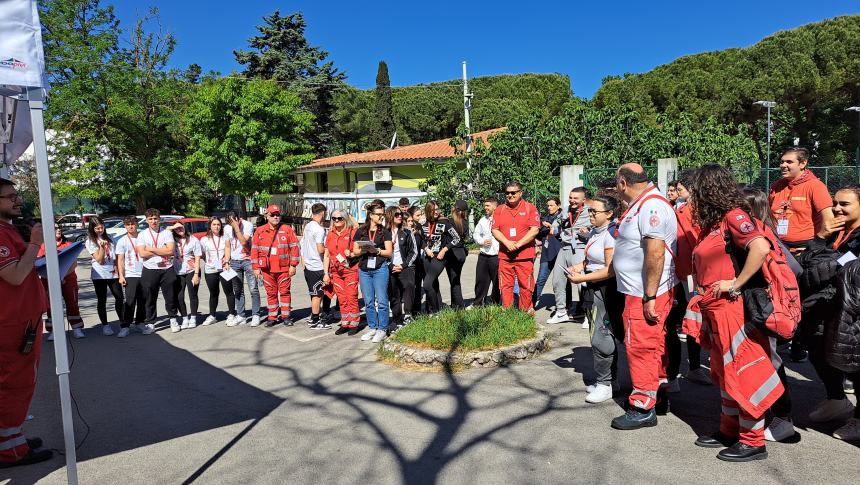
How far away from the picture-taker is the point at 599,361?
16.6 feet

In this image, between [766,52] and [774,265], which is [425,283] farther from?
[766,52]

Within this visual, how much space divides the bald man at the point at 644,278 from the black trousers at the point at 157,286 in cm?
697

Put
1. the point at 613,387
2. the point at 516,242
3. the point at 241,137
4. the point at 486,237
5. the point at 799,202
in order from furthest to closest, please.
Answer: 1. the point at 241,137
2. the point at 486,237
3. the point at 516,242
4. the point at 799,202
5. the point at 613,387

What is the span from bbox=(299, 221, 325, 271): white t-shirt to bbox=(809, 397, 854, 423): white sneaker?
20.3 feet

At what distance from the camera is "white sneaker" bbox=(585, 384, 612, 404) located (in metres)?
5.07

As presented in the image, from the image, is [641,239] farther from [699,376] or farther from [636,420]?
[699,376]

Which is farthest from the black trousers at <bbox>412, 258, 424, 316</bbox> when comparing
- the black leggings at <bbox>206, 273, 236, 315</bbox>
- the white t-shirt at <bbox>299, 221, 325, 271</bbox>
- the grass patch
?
the black leggings at <bbox>206, 273, 236, 315</bbox>

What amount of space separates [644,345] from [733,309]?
728 mm

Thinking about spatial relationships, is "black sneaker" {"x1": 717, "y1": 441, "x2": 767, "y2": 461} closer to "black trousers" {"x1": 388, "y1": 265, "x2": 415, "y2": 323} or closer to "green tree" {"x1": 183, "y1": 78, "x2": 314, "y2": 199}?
"black trousers" {"x1": 388, "y1": 265, "x2": 415, "y2": 323}

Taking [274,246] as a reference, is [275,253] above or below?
below

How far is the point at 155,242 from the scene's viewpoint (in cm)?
863

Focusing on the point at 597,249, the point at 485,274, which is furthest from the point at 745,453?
the point at 485,274

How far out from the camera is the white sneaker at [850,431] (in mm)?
4098

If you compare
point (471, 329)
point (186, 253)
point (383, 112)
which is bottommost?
point (471, 329)
